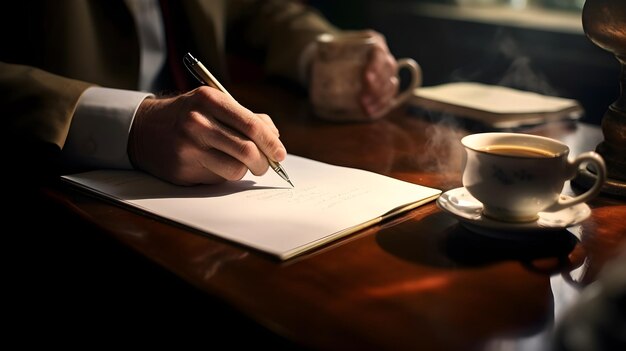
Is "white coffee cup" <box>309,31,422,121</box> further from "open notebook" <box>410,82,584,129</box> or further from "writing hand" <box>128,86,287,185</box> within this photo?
"writing hand" <box>128,86,287,185</box>

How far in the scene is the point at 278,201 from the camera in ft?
2.66

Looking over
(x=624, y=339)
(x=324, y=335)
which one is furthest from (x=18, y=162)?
(x=624, y=339)

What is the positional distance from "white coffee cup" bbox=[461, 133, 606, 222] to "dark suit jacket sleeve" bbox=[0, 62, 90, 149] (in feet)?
1.93

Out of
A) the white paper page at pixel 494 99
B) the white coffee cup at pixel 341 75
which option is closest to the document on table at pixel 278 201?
the white coffee cup at pixel 341 75

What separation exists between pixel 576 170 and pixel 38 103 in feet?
2.45

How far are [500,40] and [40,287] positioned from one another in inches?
72.5

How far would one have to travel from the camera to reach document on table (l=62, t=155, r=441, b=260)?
0.70 meters

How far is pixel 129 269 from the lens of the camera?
705 millimetres

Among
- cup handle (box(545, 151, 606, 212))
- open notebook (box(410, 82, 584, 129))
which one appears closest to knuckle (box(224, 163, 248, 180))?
cup handle (box(545, 151, 606, 212))

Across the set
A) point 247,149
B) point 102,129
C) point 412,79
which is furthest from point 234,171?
point 412,79

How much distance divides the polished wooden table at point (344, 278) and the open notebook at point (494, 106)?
0.31 metres

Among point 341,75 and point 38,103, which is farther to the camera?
point 341,75

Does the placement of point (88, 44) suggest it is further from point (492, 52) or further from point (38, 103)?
point (492, 52)

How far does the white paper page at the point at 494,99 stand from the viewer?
1264mm
